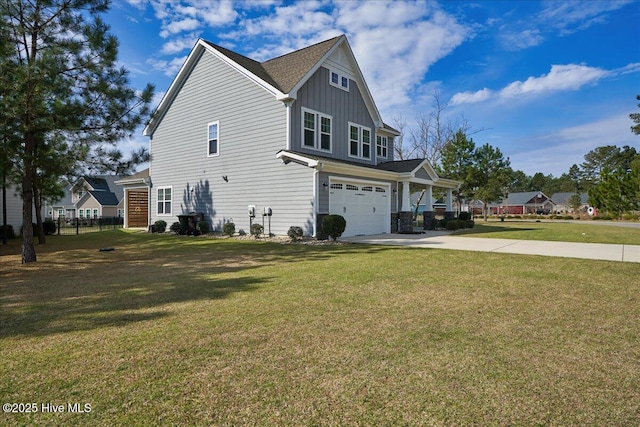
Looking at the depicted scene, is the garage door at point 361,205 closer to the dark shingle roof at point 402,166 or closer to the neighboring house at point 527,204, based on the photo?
the dark shingle roof at point 402,166

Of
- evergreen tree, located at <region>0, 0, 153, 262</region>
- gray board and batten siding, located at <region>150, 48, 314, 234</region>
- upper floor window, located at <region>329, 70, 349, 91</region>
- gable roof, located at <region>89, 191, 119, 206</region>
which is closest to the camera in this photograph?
evergreen tree, located at <region>0, 0, 153, 262</region>

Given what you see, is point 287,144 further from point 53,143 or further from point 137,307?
point 137,307

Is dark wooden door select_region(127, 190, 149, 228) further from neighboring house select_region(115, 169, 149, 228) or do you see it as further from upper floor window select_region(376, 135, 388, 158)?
upper floor window select_region(376, 135, 388, 158)

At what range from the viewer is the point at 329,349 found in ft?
11.4

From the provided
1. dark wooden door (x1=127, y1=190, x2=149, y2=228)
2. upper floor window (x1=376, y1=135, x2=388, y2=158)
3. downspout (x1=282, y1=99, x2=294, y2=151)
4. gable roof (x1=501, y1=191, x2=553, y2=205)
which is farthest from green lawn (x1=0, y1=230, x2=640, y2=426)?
gable roof (x1=501, y1=191, x2=553, y2=205)

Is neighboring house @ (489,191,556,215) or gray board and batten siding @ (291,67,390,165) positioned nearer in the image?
gray board and batten siding @ (291,67,390,165)

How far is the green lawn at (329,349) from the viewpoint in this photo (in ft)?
8.09

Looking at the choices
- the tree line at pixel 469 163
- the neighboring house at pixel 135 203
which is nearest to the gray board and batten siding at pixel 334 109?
the neighboring house at pixel 135 203

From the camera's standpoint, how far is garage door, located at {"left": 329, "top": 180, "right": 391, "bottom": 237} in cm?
1500

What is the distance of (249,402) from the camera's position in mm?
2549

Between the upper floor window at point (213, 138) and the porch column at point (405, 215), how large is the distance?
9.64 metres

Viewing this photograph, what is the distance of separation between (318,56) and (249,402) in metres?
16.2

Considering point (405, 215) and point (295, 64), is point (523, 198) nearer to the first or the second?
point (405, 215)

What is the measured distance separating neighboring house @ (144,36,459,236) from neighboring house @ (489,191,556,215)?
207 feet
